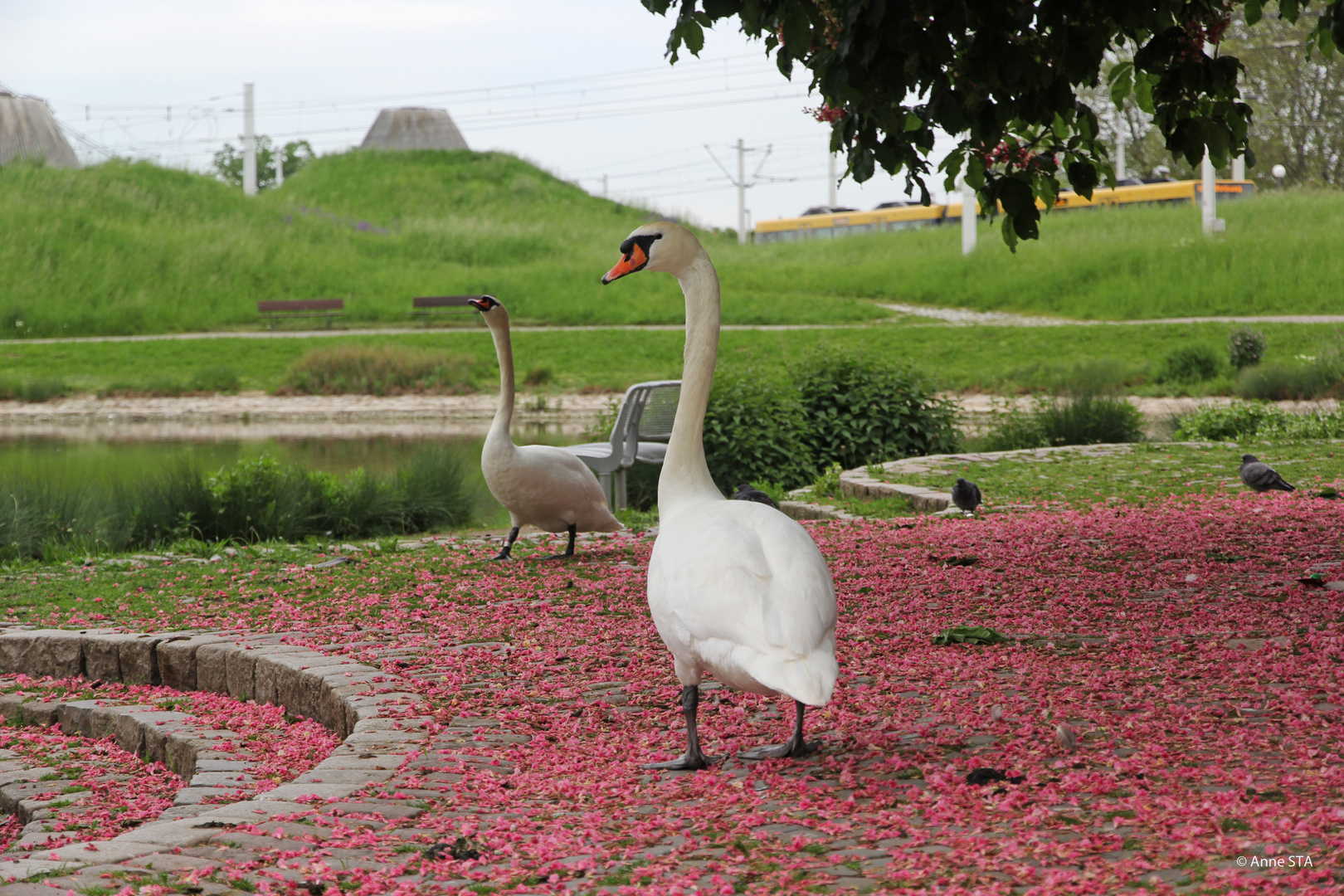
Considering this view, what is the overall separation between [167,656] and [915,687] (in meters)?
3.18

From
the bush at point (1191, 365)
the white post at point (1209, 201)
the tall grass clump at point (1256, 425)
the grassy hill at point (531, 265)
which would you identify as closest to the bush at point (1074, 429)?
the tall grass clump at point (1256, 425)

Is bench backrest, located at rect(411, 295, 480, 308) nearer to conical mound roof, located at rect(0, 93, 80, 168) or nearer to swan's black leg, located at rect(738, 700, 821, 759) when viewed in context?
swan's black leg, located at rect(738, 700, 821, 759)

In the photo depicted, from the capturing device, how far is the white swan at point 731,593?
3.05 metres

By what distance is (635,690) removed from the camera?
432cm

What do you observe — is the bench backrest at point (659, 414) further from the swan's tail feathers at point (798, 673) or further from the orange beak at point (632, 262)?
the swan's tail feathers at point (798, 673)

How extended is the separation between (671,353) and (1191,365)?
9.73m

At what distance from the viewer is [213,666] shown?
504cm

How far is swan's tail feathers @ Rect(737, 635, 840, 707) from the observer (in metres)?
2.91

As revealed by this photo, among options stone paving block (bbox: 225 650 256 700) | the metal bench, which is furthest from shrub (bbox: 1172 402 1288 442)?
stone paving block (bbox: 225 650 256 700)

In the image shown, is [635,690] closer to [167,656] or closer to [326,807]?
[326,807]

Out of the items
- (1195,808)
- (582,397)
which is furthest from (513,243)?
(1195,808)

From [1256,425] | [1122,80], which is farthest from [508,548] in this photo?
[1256,425]

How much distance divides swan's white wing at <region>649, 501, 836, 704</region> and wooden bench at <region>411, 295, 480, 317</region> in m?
27.3

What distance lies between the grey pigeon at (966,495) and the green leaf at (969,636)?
10.6ft
